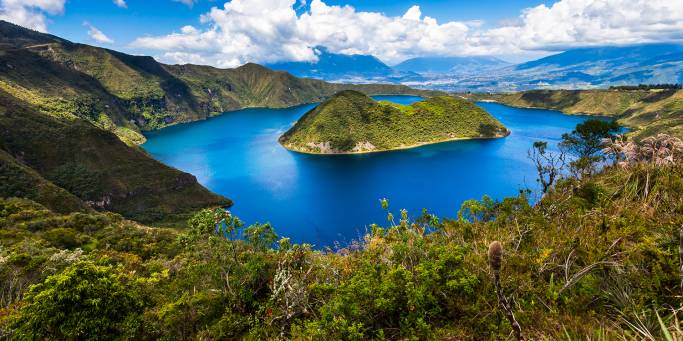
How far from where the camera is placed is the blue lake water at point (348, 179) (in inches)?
3253

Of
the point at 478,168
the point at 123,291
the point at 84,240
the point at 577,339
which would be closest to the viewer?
the point at 577,339

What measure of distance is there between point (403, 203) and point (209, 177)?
76329 millimetres

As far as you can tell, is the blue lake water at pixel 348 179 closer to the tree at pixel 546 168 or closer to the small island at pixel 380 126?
the small island at pixel 380 126

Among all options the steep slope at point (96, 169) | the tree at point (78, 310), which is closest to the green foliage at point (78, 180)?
the steep slope at point (96, 169)

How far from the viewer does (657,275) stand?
24.3 feet

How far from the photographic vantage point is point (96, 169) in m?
98.7

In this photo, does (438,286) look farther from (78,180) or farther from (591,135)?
(78,180)

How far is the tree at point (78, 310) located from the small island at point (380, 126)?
136826mm

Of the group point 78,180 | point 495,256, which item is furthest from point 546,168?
point 78,180

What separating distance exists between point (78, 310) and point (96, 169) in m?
107

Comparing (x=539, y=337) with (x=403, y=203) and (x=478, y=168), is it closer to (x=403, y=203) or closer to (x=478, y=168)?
(x=403, y=203)

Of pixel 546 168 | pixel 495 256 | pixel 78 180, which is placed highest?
pixel 495 256

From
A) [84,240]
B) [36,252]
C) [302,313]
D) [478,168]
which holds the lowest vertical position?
[478,168]

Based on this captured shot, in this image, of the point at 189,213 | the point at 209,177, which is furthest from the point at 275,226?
the point at 209,177
